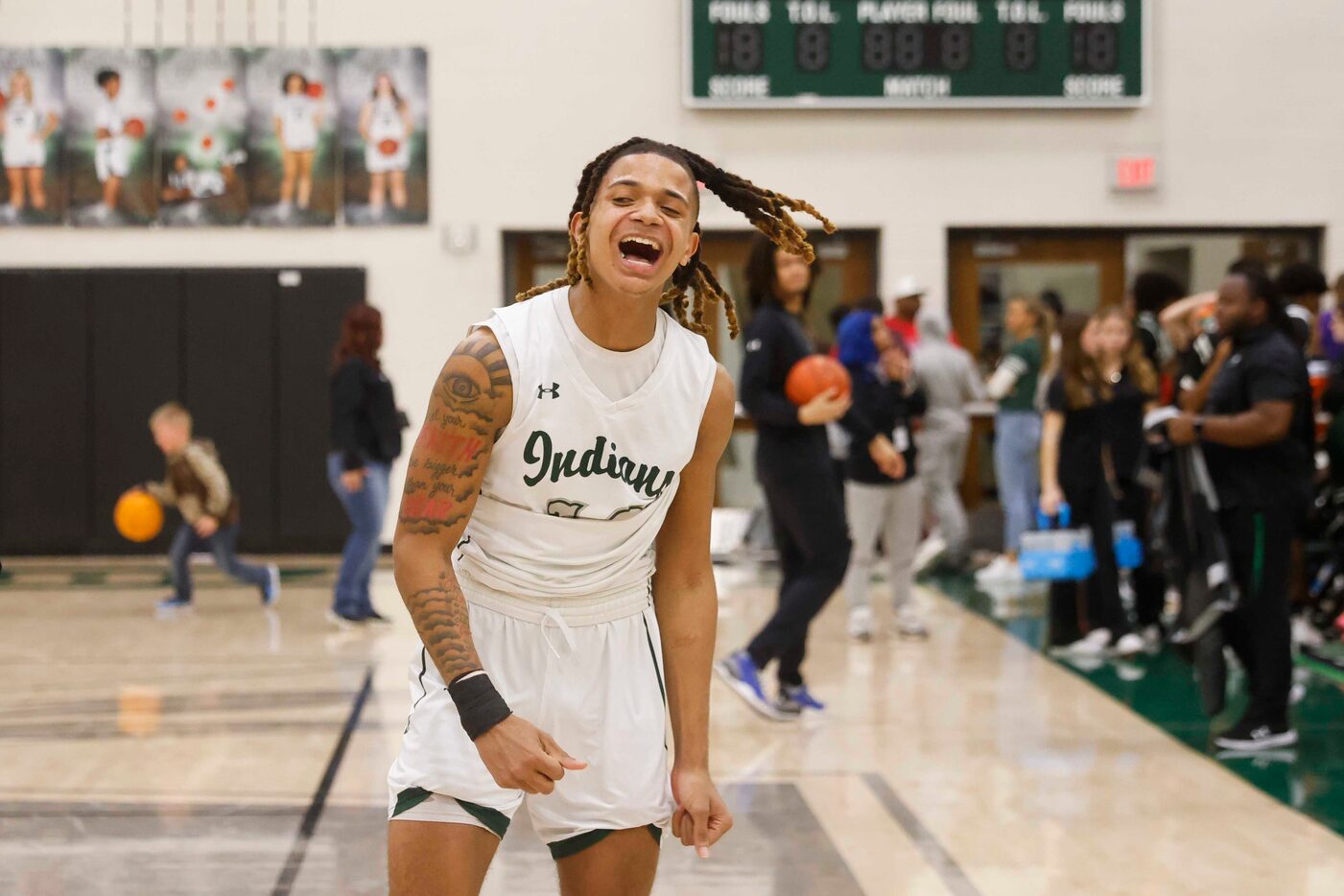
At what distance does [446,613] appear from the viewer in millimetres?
2307

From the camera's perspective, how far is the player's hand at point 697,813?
2473mm

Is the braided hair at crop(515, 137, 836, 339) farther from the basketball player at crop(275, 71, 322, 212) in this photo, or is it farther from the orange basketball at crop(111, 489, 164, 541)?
the basketball player at crop(275, 71, 322, 212)

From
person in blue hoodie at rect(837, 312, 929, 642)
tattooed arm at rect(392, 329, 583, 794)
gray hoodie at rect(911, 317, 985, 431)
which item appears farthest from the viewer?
gray hoodie at rect(911, 317, 985, 431)

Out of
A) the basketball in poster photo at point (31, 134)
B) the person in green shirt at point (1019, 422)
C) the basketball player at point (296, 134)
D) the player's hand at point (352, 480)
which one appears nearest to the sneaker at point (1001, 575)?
the person in green shirt at point (1019, 422)

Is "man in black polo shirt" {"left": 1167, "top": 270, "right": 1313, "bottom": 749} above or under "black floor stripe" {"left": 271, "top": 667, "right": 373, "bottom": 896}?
above

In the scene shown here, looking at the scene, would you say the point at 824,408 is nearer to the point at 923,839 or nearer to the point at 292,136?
the point at 923,839

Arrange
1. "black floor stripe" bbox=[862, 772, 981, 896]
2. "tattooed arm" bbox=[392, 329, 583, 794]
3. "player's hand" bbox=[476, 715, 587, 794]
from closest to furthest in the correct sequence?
"player's hand" bbox=[476, 715, 587, 794] < "tattooed arm" bbox=[392, 329, 583, 794] < "black floor stripe" bbox=[862, 772, 981, 896]

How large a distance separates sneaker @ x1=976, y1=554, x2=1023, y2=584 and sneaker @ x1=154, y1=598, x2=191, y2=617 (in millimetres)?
4879

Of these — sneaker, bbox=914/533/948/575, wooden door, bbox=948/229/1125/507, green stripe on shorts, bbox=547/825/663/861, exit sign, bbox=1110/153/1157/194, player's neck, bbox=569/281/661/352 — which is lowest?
sneaker, bbox=914/533/948/575

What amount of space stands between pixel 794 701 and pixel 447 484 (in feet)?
13.4

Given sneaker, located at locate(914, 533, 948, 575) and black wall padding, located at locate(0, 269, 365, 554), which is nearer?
sneaker, located at locate(914, 533, 948, 575)

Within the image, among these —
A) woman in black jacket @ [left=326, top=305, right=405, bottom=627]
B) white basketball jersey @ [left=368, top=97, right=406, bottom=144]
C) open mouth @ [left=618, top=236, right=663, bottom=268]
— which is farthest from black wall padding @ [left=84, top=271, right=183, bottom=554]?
open mouth @ [left=618, top=236, right=663, bottom=268]

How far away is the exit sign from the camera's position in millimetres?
12148

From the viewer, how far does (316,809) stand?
4902 millimetres
